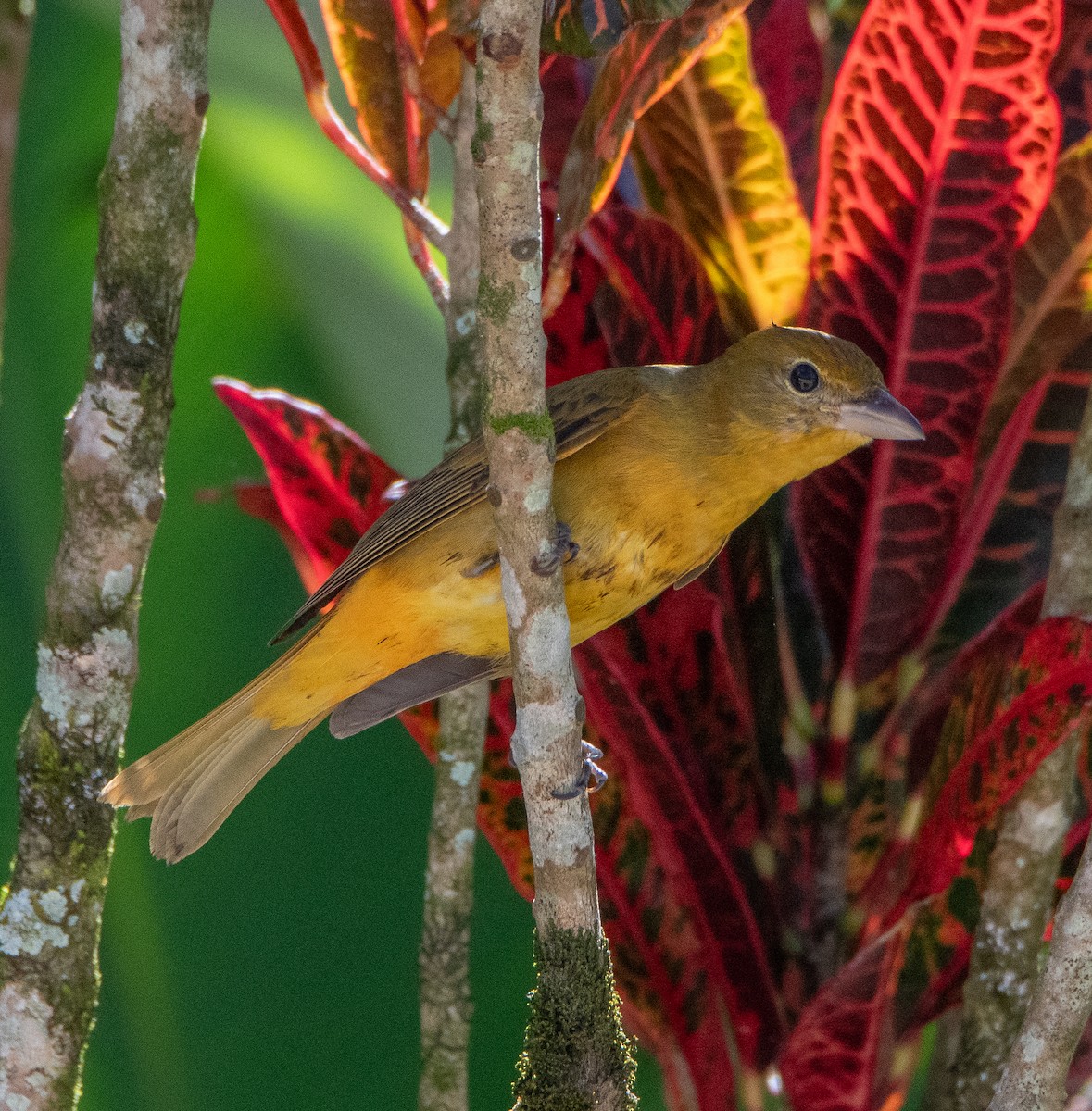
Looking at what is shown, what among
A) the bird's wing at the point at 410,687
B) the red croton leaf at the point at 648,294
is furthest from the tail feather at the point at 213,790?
the red croton leaf at the point at 648,294

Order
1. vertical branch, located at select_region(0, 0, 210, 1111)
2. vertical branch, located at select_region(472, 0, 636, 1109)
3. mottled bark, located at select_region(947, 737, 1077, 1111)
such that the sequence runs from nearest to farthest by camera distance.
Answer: vertical branch, located at select_region(472, 0, 636, 1109) → vertical branch, located at select_region(0, 0, 210, 1111) → mottled bark, located at select_region(947, 737, 1077, 1111)

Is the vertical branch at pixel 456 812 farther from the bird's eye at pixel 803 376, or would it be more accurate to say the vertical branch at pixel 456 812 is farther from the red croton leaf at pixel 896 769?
the red croton leaf at pixel 896 769

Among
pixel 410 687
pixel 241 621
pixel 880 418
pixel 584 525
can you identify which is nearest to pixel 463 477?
pixel 584 525

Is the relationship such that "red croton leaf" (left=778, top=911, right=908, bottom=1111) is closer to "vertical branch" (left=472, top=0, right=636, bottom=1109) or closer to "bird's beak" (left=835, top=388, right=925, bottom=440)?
"vertical branch" (left=472, top=0, right=636, bottom=1109)

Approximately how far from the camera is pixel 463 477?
6.46 ft

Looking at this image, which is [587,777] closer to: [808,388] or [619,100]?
[808,388]

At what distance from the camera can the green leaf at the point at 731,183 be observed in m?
2.06

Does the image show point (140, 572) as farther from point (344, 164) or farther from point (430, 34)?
point (344, 164)

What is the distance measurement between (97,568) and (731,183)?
1.12 meters

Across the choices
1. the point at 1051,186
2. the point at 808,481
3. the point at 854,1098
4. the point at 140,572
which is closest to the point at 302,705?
the point at 140,572

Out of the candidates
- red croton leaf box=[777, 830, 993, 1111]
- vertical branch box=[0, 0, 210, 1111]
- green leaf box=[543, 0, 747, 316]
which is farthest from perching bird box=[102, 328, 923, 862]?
red croton leaf box=[777, 830, 993, 1111]

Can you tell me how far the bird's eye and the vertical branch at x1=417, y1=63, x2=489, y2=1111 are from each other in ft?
1.58

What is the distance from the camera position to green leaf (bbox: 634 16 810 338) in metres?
2.06

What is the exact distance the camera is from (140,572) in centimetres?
186
